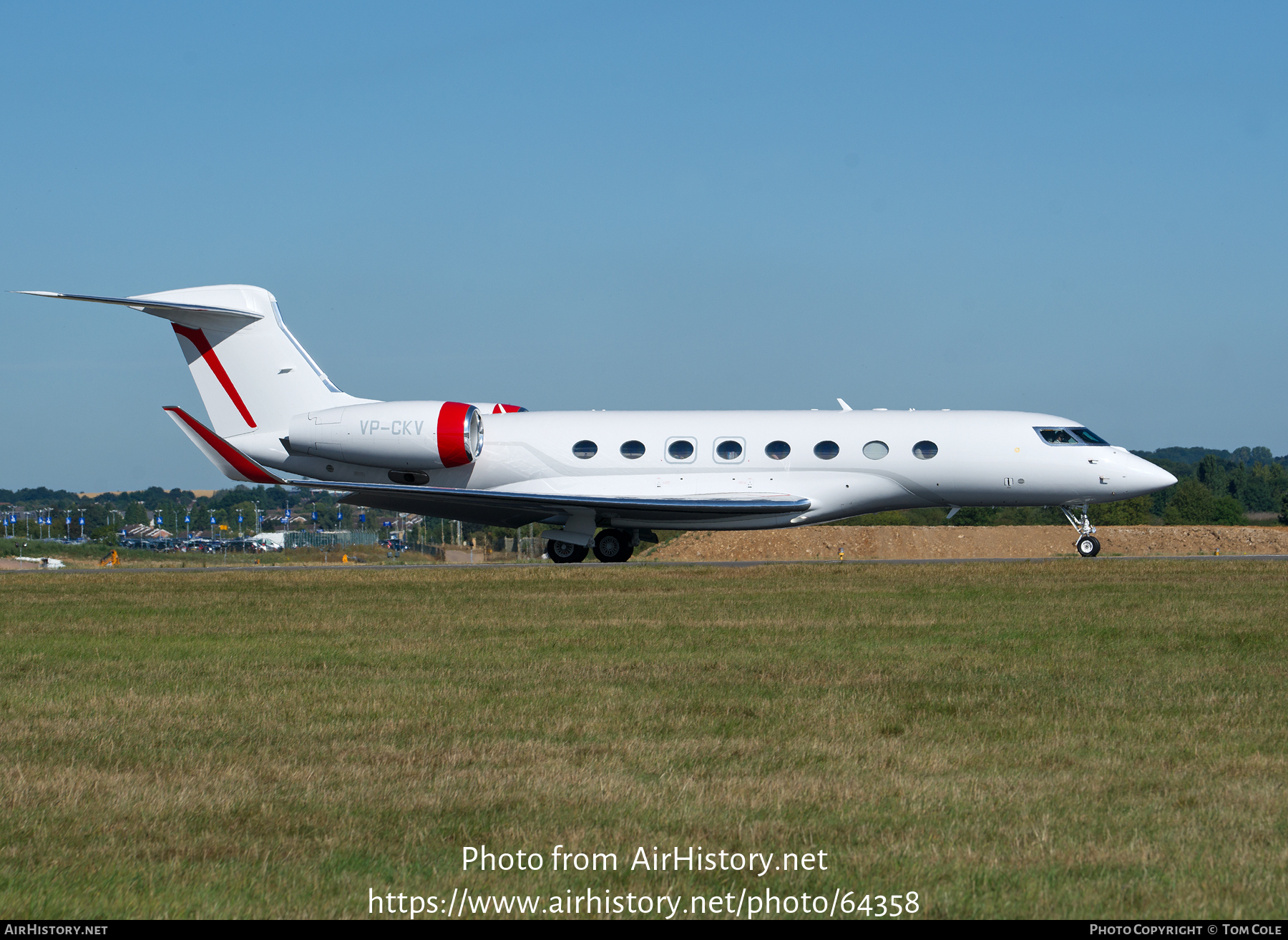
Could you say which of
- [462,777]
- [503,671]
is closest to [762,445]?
[503,671]

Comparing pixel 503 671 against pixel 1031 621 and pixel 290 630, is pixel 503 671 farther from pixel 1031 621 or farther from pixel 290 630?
pixel 1031 621

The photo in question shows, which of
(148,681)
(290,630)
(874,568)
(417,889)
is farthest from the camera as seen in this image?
(874,568)

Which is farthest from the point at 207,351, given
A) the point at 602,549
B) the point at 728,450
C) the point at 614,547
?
the point at 728,450

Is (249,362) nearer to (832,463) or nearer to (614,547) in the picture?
(614,547)

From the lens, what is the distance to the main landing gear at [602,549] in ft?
91.8

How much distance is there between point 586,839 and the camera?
547 cm

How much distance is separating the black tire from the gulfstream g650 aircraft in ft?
0.13

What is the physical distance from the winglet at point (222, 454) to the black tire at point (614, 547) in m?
7.05

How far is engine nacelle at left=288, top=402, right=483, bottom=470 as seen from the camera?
26.9 metres

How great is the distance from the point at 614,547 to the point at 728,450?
3540 millimetres

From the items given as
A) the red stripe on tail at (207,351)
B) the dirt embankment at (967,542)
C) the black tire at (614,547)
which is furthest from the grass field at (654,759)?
the dirt embankment at (967,542)

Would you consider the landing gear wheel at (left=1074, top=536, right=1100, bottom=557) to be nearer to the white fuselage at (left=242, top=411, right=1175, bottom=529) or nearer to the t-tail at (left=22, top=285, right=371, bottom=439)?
the white fuselage at (left=242, top=411, right=1175, bottom=529)

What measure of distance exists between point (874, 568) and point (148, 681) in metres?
15.8

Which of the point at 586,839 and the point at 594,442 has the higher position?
the point at 594,442
